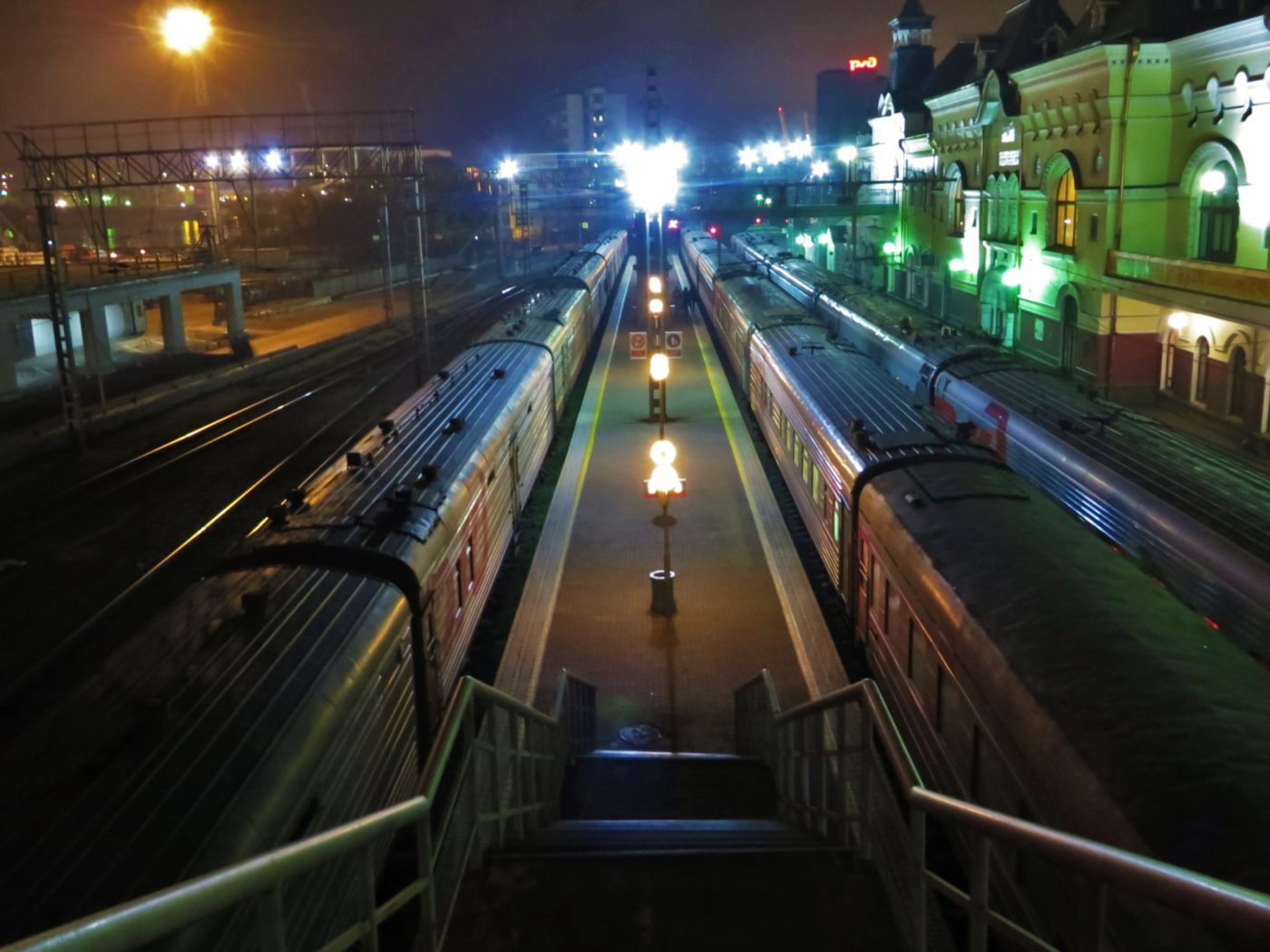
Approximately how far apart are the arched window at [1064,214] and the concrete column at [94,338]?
88.4 feet

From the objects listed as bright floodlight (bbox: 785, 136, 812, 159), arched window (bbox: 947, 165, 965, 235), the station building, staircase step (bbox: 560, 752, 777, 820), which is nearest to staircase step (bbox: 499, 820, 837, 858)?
staircase step (bbox: 560, 752, 777, 820)

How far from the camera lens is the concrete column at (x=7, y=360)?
31516mm

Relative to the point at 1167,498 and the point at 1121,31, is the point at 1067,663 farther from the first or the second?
the point at 1121,31

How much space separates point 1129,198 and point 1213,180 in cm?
194

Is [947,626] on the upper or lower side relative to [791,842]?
upper

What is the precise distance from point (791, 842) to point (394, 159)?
24210 mm

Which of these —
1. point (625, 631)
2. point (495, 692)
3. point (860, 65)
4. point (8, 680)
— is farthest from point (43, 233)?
point (860, 65)

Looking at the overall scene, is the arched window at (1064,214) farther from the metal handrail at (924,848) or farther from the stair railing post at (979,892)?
the stair railing post at (979,892)

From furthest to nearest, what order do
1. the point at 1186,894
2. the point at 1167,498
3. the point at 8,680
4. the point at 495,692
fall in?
the point at 8,680
the point at 1167,498
the point at 495,692
the point at 1186,894

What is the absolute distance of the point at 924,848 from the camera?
464cm

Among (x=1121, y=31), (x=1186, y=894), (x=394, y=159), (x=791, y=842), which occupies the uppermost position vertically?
(x=1121, y=31)

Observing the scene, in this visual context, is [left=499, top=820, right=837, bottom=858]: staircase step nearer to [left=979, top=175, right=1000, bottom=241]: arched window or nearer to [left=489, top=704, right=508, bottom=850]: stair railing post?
[left=489, top=704, right=508, bottom=850]: stair railing post

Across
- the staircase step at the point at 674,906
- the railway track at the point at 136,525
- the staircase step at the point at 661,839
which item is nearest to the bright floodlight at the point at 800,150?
the railway track at the point at 136,525

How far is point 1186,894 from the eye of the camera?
103 inches
